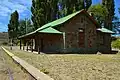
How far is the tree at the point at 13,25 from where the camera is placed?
99875 millimetres

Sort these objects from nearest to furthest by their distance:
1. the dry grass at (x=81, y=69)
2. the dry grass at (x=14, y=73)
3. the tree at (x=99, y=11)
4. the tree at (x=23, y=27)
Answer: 1. the dry grass at (x=81, y=69)
2. the dry grass at (x=14, y=73)
3. the tree at (x=99, y=11)
4. the tree at (x=23, y=27)

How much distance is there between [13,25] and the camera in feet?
333

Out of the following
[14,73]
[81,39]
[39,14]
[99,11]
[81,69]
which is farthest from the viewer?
[99,11]

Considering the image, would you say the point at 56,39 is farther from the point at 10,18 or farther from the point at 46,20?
the point at 10,18

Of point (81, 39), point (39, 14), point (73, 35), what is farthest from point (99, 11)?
point (73, 35)

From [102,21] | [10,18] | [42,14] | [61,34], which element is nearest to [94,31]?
[61,34]

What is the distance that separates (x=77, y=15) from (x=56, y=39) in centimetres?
444

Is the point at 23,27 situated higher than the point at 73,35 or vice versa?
the point at 23,27

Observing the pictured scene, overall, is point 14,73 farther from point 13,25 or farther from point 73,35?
point 13,25

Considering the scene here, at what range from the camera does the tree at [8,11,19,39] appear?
9988cm

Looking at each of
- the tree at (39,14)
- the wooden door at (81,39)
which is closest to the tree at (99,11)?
the tree at (39,14)

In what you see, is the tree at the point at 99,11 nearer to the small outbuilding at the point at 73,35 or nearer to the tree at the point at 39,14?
the tree at the point at 39,14

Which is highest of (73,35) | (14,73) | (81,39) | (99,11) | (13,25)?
(99,11)

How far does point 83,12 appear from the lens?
115 ft
